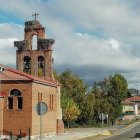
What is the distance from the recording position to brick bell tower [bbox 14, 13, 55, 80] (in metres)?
53.1

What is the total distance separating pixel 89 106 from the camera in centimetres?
8688

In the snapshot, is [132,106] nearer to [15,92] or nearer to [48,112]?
[48,112]

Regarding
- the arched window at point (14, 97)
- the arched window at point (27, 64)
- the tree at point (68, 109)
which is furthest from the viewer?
the tree at point (68, 109)

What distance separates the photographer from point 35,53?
53281 millimetres

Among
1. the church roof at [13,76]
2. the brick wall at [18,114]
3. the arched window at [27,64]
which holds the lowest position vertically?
the brick wall at [18,114]

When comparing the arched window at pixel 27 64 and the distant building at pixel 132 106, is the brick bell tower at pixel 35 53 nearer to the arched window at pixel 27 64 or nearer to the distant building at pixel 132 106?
the arched window at pixel 27 64

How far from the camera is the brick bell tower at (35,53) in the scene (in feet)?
174

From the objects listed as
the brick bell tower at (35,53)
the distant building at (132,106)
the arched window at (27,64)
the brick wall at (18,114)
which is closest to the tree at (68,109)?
the brick bell tower at (35,53)

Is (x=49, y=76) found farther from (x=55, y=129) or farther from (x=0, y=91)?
(x=0, y=91)

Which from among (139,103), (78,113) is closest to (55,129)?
(78,113)

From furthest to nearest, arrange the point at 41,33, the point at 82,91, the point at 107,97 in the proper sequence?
the point at 107,97 → the point at 82,91 → the point at 41,33

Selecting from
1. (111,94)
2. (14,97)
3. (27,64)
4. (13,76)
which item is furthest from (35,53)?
(111,94)

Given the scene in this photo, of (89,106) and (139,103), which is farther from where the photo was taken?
(139,103)

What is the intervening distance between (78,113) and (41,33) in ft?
99.1
